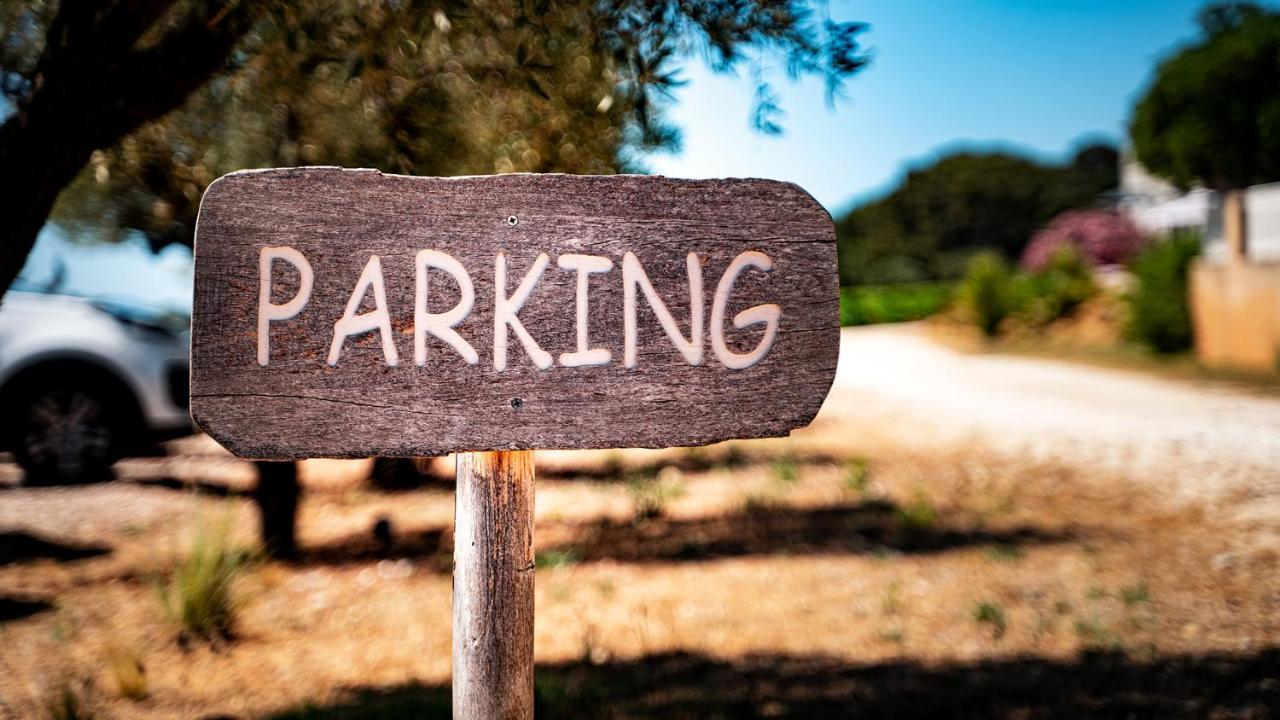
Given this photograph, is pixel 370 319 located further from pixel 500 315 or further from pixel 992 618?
pixel 992 618

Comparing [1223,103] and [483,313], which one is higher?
[1223,103]

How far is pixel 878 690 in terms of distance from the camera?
3.40m

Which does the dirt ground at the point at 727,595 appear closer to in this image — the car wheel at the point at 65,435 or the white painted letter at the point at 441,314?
the car wheel at the point at 65,435

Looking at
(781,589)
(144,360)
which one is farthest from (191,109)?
(781,589)

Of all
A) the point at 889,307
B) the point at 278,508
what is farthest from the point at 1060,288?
the point at 278,508

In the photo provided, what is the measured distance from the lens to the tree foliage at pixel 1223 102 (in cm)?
2181

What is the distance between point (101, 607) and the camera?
14.0 feet

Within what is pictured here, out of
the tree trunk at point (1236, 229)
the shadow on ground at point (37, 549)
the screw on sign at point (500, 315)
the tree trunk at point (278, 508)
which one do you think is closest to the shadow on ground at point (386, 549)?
the tree trunk at point (278, 508)

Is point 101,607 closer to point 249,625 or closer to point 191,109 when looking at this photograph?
point 249,625

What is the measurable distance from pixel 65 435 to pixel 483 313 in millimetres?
6011

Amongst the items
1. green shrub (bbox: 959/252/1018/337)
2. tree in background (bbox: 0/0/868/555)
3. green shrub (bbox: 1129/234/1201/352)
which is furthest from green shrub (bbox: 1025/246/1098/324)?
tree in background (bbox: 0/0/868/555)

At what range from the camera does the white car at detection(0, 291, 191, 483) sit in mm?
6082

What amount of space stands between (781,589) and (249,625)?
2624 mm

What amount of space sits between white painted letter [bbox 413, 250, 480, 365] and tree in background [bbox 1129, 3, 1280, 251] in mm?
25225
